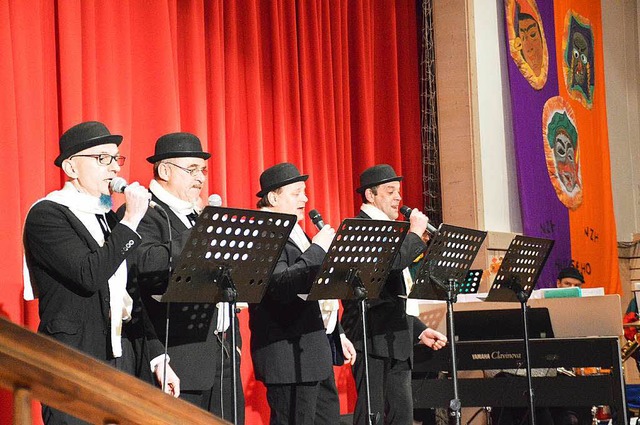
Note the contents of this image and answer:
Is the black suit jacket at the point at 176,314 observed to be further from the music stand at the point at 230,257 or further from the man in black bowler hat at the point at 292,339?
the man in black bowler hat at the point at 292,339

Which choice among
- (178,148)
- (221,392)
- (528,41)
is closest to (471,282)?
(221,392)

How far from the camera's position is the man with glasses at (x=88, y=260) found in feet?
9.55

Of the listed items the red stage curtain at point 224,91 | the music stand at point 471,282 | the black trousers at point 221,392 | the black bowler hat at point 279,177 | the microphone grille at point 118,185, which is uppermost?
the red stage curtain at point 224,91

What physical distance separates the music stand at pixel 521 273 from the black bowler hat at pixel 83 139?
2298mm

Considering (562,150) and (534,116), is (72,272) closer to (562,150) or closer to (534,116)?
(534,116)

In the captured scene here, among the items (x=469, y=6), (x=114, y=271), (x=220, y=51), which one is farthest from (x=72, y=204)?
(x=469, y=6)

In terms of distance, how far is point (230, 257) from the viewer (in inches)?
125

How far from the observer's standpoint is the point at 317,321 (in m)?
3.94

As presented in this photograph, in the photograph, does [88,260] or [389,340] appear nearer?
[88,260]

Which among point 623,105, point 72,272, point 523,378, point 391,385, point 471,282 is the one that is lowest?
point 523,378

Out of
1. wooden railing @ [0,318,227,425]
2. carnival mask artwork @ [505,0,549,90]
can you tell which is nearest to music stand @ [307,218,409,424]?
wooden railing @ [0,318,227,425]

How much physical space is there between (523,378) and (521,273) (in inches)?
46.4

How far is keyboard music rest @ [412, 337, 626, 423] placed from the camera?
5.46 metres

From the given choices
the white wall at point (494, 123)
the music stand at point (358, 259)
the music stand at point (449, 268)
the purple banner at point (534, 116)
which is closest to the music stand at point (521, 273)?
the music stand at point (449, 268)
